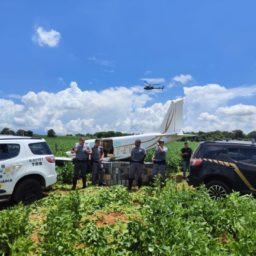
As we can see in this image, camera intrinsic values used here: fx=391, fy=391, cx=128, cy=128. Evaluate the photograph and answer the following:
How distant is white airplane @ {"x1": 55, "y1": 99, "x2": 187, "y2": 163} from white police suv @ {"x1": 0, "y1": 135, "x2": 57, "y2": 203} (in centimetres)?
543

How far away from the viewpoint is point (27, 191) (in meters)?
10.8

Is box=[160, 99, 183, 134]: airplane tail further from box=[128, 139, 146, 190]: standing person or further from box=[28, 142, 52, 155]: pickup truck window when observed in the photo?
box=[28, 142, 52, 155]: pickup truck window

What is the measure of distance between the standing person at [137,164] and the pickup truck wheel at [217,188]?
12.5 feet

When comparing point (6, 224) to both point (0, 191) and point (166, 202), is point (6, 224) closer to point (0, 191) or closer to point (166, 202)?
point (166, 202)

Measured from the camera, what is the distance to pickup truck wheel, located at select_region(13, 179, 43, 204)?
417 inches

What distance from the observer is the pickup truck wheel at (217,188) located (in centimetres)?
1072

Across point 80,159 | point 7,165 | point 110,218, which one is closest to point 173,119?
point 80,159

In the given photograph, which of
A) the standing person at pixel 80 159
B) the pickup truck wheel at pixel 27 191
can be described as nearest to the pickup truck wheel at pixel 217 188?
the pickup truck wheel at pixel 27 191

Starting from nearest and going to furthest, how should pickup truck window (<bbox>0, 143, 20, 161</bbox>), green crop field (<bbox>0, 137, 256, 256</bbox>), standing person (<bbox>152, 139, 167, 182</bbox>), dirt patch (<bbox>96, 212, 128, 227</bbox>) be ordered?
green crop field (<bbox>0, 137, 256, 256</bbox>) → dirt patch (<bbox>96, 212, 128, 227</bbox>) → pickup truck window (<bbox>0, 143, 20, 161</bbox>) → standing person (<bbox>152, 139, 167, 182</bbox>)

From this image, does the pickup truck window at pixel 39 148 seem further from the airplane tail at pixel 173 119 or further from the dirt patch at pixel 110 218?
the airplane tail at pixel 173 119

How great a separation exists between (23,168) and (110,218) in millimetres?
3823

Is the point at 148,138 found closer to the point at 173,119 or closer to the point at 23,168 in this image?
the point at 173,119

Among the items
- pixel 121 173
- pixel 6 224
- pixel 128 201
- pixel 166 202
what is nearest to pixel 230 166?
pixel 128 201

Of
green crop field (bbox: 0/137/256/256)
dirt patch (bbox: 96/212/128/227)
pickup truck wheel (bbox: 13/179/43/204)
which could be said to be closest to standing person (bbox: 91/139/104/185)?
pickup truck wheel (bbox: 13/179/43/204)
